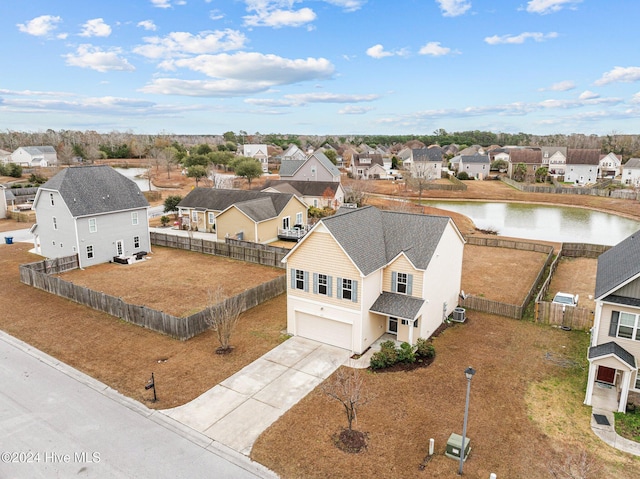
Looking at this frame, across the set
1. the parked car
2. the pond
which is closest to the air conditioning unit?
the parked car

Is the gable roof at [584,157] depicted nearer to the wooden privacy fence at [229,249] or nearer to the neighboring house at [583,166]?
the neighboring house at [583,166]

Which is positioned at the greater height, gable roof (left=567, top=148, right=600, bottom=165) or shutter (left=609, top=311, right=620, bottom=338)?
gable roof (left=567, top=148, right=600, bottom=165)

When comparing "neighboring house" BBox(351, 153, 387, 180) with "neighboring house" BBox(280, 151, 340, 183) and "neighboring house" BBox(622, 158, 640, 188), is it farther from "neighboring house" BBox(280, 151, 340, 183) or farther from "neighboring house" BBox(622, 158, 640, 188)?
"neighboring house" BBox(622, 158, 640, 188)

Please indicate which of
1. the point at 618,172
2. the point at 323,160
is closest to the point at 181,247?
the point at 323,160

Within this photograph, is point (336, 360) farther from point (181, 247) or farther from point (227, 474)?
point (181, 247)

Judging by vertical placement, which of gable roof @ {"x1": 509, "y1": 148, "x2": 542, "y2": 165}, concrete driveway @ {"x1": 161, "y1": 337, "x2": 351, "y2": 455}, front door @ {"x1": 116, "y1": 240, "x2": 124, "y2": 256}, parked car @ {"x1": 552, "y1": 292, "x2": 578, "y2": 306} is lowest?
concrete driveway @ {"x1": 161, "y1": 337, "x2": 351, "y2": 455}

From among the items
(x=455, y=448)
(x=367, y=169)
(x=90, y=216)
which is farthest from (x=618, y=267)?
(x=367, y=169)
